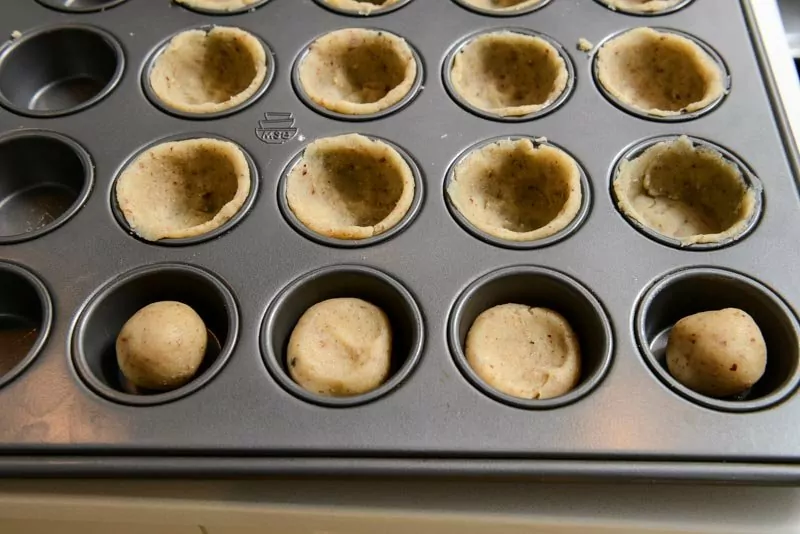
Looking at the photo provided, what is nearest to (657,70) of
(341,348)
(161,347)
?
(341,348)

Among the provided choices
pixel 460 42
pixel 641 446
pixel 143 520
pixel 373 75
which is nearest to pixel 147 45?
pixel 373 75

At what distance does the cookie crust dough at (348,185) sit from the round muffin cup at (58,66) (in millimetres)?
577

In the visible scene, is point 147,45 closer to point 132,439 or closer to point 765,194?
point 132,439

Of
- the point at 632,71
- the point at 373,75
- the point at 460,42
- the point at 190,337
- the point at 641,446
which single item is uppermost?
the point at 632,71

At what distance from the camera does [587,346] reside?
53.7 inches

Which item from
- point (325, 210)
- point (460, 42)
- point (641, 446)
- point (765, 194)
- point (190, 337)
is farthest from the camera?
point (460, 42)

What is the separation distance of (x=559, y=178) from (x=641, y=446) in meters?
0.63

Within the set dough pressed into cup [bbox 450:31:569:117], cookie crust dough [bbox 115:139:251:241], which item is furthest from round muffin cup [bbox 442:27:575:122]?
cookie crust dough [bbox 115:139:251:241]

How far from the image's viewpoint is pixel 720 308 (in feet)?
4.56

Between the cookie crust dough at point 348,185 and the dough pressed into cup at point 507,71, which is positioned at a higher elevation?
the dough pressed into cup at point 507,71

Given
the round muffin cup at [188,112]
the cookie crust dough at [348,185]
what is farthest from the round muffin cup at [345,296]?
the round muffin cup at [188,112]

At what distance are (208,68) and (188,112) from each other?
25 cm

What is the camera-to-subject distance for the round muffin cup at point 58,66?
1832 millimetres

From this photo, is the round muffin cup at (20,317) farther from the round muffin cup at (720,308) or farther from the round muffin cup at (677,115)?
the round muffin cup at (677,115)
